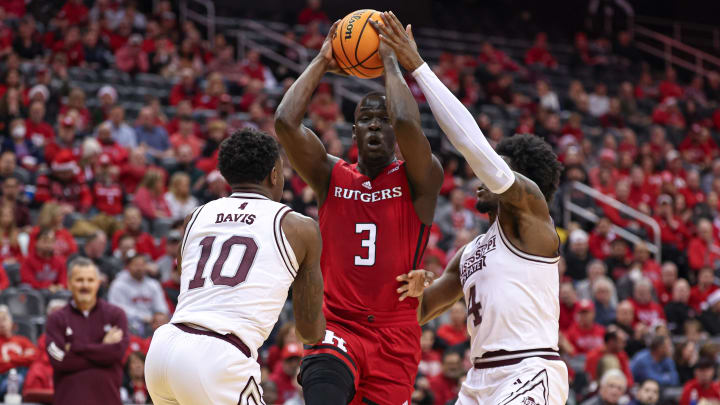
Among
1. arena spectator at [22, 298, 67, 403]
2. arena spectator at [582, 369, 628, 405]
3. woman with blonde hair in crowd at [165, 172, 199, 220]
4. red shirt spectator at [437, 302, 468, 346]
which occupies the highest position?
woman with blonde hair in crowd at [165, 172, 199, 220]

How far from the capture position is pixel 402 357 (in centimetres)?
544

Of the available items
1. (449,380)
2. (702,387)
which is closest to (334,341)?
(449,380)

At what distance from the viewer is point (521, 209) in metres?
5.13

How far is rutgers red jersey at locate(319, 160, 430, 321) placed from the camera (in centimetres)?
545

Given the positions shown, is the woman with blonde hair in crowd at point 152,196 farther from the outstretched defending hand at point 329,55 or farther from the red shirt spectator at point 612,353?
the outstretched defending hand at point 329,55

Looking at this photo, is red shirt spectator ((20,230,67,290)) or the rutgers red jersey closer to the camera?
the rutgers red jersey

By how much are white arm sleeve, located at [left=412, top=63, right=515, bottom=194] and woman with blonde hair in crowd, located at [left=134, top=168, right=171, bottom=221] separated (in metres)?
7.70

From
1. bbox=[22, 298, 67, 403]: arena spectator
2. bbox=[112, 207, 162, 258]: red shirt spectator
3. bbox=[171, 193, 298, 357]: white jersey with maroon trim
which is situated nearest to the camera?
bbox=[171, 193, 298, 357]: white jersey with maroon trim

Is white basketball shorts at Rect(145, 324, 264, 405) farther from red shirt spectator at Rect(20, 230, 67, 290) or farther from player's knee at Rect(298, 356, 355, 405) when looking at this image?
red shirt spectator at Rect(20, 230, 67, 290)

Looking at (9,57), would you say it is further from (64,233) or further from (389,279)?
(389,279)

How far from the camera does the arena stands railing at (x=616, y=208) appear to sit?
50.6 feet

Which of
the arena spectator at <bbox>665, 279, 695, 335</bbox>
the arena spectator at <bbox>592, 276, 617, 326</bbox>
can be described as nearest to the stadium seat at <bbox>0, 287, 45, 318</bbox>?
the arena spectator at <bbox>592, 276, 617, 326</bbox>

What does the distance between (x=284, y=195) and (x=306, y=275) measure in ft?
26.4

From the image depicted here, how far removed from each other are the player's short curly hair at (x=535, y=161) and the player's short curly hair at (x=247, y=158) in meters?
1.44
